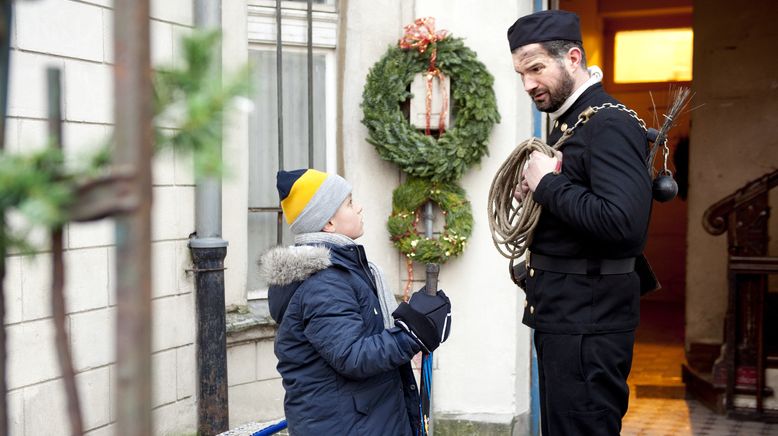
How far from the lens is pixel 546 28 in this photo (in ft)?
10.1

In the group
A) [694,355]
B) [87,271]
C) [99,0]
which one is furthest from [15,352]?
[694,355]

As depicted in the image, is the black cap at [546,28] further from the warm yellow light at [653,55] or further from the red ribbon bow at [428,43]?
the warm yellow light at [653,55]

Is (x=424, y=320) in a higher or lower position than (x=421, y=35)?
lower

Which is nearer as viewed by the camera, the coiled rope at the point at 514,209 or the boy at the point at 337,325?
the boy at the point at 337,325

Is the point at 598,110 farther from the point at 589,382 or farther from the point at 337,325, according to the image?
the point at 337,325

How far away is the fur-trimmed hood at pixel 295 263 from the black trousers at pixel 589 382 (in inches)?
30.8

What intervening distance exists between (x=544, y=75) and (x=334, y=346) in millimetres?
1088

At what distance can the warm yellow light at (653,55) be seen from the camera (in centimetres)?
1191

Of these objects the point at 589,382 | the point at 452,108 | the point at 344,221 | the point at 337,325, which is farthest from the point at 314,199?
the point at 452,108

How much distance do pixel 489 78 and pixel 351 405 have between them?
2.40 m

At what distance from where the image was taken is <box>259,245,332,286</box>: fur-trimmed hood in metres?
2.85

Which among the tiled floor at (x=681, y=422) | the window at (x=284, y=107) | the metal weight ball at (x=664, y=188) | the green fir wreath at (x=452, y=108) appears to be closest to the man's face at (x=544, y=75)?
the metal weight ball at (x=664, y=188)

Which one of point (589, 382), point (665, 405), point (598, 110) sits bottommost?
point (665, 405)

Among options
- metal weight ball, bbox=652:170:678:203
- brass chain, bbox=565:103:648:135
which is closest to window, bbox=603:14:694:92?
metal weight ball, bbox=652:170:678:203
